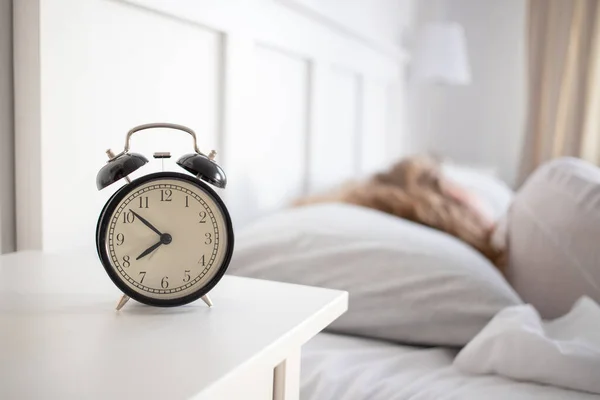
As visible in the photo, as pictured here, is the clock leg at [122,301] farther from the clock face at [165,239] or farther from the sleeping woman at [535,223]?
the sleeping woman at [535,223]

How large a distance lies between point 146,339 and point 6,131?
46 cm

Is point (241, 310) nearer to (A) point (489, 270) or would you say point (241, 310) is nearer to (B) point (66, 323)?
(B) point (66, 323)

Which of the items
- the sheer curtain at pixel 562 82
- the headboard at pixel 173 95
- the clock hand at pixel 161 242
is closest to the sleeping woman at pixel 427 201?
the headboard at pixel 173 95

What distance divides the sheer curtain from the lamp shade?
0.44 meters

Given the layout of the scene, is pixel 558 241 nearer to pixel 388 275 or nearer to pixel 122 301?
pixel 388 275

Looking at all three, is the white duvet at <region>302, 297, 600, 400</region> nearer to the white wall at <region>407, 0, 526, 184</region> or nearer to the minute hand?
the minute hand

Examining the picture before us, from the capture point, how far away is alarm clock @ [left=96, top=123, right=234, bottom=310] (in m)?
0.54

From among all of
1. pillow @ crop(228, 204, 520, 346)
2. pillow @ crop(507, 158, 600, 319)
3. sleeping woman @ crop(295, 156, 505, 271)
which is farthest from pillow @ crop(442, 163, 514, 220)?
pillow @ crop(228, 204, 520, 346)

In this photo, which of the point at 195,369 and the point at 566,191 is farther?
the point at 566,191

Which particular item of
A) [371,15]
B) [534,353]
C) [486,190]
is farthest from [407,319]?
[371,15]

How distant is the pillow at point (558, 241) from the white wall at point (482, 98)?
6.37ft

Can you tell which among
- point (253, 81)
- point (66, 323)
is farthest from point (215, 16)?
point (66, 323)

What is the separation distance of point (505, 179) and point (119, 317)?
2974 mm

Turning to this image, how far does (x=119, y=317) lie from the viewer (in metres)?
0.52
